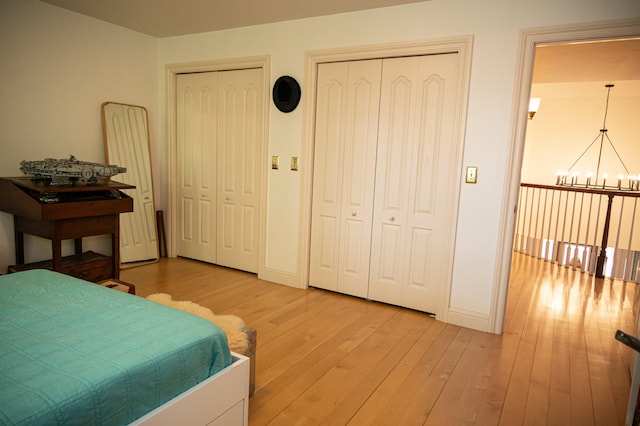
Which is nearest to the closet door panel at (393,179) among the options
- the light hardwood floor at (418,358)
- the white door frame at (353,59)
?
the white door frame at (353,59)

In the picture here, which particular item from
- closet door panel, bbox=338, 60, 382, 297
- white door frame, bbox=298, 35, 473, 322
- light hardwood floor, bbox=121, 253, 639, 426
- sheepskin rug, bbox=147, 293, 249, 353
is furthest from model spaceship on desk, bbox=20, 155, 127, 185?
closet door panel, bbox=338, 60, 382, 297

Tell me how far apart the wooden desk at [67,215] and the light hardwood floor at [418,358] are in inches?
19.3

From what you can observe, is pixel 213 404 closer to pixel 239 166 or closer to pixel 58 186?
pixel 58 186

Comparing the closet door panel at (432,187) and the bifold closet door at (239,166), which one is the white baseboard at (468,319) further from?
the bifold closet door at (239,166)

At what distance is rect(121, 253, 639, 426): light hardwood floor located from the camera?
2107 millimetres

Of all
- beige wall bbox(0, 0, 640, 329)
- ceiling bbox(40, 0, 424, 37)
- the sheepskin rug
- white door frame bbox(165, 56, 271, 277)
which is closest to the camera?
the sheepskin rug

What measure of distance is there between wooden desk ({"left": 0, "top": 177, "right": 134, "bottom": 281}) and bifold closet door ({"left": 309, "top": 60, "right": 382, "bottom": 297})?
1.85 meters

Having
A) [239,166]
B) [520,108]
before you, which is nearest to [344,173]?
[239,166]

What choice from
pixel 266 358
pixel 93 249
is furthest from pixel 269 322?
pixel 93 249

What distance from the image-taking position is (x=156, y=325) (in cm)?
154

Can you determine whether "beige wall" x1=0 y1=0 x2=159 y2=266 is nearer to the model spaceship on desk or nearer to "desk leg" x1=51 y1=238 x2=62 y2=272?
the model spaceship on desk

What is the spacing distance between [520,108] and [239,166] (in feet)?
9.00

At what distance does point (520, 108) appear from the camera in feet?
9.48

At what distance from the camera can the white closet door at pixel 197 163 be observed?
449cm
